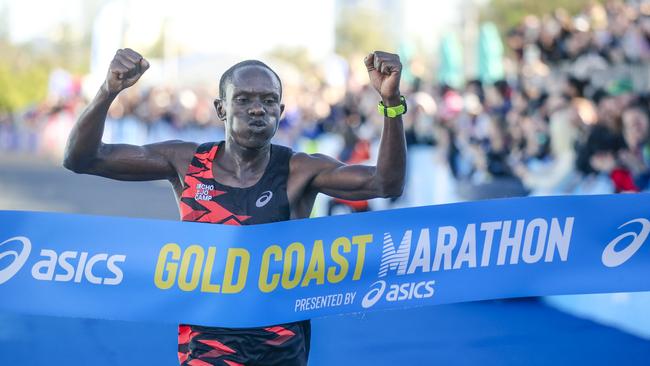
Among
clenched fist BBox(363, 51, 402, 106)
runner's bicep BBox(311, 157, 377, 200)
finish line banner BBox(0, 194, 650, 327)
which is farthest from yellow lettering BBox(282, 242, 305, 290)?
clenched fist BBox(363, 51, 402, 106)

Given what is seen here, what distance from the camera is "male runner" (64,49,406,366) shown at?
13.9ft

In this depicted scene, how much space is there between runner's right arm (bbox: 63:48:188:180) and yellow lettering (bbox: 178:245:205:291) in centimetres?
35

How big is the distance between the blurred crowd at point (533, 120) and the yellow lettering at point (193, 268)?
5.36 metres

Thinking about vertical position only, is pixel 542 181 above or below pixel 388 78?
above

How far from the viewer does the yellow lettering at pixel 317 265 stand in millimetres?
4508

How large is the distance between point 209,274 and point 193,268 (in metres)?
0.07

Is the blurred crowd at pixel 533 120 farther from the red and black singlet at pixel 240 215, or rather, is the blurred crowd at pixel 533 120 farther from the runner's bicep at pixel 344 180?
the red and black singlet at pixel 240 215

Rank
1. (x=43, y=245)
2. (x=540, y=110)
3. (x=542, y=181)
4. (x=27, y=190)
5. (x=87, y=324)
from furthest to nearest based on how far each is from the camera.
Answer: (x=27, y=190)
(x=540, y=110)
(x=542, y=181)
(x=87, y=324)
(x=43, y=245)

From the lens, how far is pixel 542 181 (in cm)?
1142

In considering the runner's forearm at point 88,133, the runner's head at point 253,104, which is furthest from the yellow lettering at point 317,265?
the runner's forearm at point 88,133

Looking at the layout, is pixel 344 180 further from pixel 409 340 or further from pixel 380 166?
pixel 409 340

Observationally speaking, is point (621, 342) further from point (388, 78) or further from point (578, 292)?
point (388, 78)

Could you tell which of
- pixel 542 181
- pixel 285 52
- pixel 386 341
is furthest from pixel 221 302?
A: pixel 285 52

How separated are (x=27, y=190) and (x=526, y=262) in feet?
59.4
